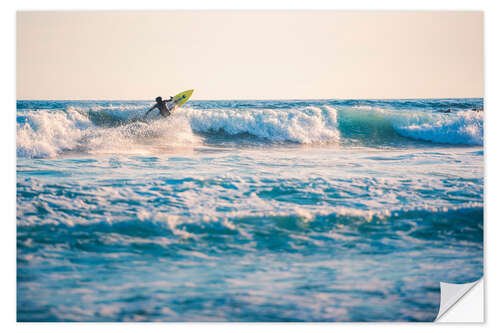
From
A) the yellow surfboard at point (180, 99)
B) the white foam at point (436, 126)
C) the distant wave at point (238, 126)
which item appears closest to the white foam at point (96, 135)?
the distant wave at point (238, 126)

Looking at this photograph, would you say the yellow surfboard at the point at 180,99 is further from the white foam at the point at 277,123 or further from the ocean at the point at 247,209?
the white foam at the point at 277,123

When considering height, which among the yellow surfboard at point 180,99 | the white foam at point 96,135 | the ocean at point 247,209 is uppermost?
the yellow surfboard at point 180,99

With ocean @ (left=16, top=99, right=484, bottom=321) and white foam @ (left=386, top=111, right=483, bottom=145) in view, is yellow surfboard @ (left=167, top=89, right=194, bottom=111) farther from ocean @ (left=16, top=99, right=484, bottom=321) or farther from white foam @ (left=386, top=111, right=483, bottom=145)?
white foam @ (left=386, top=111, right=483, bottom=145)

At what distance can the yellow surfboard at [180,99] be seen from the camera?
12.6 feet

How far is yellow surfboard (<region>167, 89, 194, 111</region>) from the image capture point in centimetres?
383

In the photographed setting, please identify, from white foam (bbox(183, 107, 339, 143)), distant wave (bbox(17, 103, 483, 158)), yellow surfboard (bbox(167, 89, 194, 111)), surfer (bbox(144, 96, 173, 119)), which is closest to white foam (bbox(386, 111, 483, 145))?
distant wave (bbox(17, 103, 483, 158))

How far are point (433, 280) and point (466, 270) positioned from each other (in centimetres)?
37

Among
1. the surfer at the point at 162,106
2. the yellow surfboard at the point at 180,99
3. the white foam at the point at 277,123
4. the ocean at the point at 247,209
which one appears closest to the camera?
the ocean at the point at 247,209

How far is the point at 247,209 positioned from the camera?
3.61 meters

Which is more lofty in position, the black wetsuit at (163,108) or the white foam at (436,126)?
the black wetsuit at (163,108)

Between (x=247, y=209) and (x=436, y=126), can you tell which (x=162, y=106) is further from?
(x=436, y=126)

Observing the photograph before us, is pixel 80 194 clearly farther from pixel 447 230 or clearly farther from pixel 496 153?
pixel 496 153

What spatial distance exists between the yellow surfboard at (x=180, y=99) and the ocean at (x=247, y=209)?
0.48 feet

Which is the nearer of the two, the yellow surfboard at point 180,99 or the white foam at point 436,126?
the yellow surfboard at point 180,99
